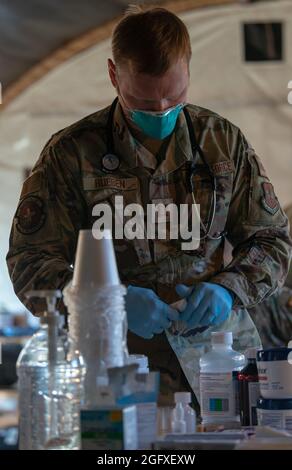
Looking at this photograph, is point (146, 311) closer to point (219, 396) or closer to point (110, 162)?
point (219, 396)

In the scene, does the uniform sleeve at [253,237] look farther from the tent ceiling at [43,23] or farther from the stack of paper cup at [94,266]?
the tent ceiling at [43,23]

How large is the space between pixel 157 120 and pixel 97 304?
786 millimetres

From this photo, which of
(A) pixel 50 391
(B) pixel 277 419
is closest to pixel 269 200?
(B) pixel 277 419

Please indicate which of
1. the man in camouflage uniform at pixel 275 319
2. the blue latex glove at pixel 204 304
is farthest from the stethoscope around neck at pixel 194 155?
the man in camouflage uniform at pixel 275 319

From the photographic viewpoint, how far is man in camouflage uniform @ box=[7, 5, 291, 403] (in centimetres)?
213

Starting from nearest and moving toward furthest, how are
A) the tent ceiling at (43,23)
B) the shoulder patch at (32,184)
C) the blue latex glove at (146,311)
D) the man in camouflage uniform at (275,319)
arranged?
the blue latex glove at (146,311), the shoulder patch at (32,184), the man in camouflage uniform at (275,319), the tent ceiling at (43,23)

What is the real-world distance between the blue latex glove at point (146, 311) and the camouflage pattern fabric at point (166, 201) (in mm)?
184

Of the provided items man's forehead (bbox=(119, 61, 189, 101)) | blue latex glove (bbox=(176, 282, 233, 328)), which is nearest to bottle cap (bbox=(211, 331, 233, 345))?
blue latex glove (bbox=(176, 282, 233, 328))

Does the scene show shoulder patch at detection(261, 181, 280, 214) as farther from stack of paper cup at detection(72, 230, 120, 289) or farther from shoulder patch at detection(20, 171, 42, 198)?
stack of paper cup at detection(72, 230, 120, 289)

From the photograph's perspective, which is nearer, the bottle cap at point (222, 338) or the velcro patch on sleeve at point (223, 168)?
the bottle cap at point (222, 338)

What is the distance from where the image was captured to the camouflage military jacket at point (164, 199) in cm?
216

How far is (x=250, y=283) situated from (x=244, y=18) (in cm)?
431

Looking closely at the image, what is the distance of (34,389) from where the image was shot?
4.75 ft

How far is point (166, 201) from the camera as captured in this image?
2.28 meters
